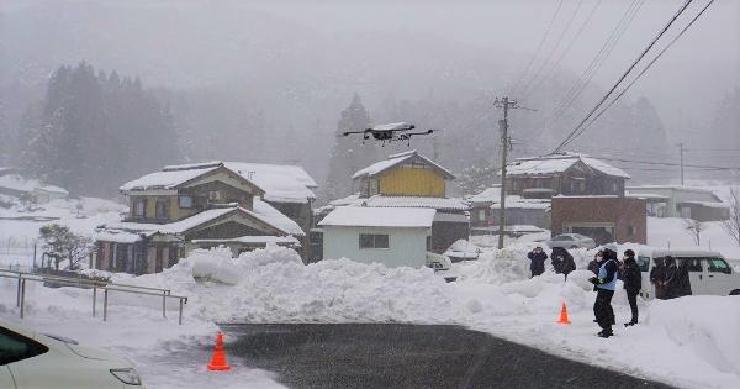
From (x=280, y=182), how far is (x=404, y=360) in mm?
41112

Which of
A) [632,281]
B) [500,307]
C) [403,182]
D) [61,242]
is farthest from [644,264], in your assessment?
[61,242]

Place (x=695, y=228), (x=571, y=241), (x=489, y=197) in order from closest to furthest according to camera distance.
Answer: (x=571, y=241), (x=695, y=228), (x=489, y=197)

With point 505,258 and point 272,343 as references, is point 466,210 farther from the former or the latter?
point 272,343

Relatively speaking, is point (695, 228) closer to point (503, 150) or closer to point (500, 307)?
point (503, 150)

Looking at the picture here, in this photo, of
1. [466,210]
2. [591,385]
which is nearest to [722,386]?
[591,385]

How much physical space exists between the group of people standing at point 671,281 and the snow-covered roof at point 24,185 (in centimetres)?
6143

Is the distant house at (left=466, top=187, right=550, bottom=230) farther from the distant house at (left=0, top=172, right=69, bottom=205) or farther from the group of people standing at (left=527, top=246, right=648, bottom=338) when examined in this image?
the distant house at (left=0, top=172, right=69, bottom=205)

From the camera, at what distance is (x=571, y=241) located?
4472 cm

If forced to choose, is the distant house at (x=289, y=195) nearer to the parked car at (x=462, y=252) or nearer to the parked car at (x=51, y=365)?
the parked car at (x=462, y=252)

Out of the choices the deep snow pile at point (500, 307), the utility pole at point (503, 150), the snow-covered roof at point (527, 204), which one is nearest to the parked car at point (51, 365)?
the deep snow pile at point (500, 307)

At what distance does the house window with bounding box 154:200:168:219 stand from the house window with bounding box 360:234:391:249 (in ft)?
42.4

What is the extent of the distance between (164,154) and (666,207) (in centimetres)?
6299

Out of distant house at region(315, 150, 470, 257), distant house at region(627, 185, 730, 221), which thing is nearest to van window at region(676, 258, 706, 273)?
distant house at region(315, 150, 470, 257)

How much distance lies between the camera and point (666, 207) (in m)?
65.1
